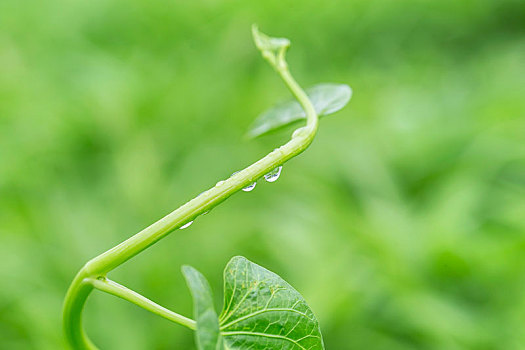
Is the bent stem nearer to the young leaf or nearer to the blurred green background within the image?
the young leaf

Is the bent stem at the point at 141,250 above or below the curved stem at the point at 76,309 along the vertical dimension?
above

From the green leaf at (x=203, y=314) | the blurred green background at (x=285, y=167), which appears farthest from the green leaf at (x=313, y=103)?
the blurred green background at (x=285, y=167)

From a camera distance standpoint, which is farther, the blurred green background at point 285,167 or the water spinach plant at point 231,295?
the blurred green background at point 285,167

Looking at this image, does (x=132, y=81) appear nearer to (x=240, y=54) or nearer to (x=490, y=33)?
(x=240, y=54)

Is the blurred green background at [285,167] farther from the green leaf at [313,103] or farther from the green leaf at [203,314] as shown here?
the green leaf at [203,314]

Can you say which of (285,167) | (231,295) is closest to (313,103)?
(231,295)

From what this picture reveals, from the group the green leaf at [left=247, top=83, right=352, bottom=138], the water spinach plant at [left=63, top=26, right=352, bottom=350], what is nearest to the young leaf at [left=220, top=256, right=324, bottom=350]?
the water spinach plant at [left=63, top=26, right=352, bottom=350]
